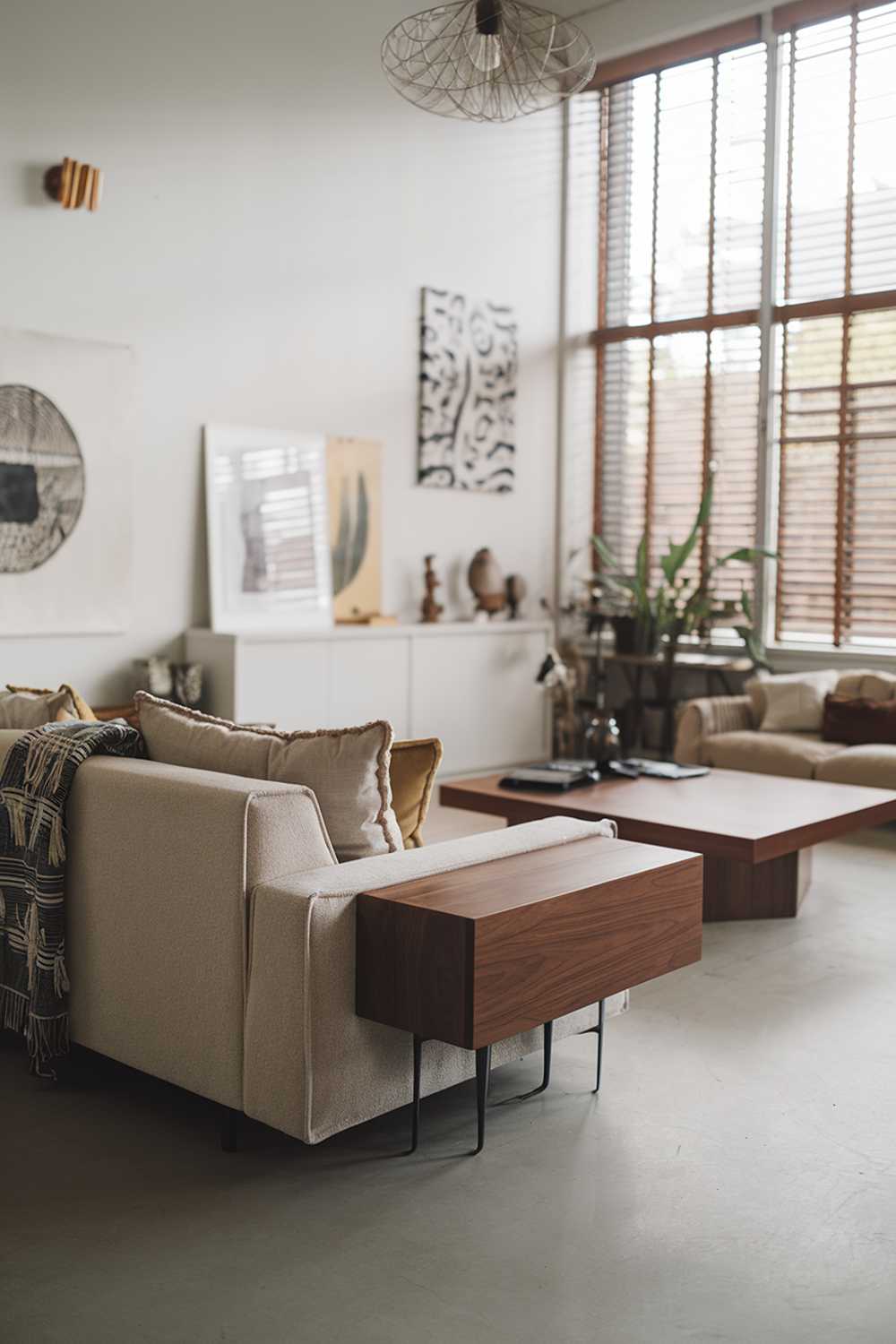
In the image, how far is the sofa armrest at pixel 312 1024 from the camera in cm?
241

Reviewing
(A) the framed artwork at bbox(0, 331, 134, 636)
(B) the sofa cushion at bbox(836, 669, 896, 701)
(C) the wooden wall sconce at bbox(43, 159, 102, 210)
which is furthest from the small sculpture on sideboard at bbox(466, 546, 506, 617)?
(C) the wooden wall sconce at bbox(43, 159, 102, 210)

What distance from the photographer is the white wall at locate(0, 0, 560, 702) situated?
18.7 feet

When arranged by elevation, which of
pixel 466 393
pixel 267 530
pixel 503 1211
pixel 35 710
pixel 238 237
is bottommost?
pixel 503 1211

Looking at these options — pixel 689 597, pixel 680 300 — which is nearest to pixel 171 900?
pixel 689 597

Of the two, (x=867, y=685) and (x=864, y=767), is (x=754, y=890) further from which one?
(x=867, y=685)

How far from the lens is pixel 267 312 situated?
660cm

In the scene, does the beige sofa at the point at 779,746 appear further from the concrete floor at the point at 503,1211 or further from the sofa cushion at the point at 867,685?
the concrete floor at the point at 503,1211

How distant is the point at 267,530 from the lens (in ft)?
21.7

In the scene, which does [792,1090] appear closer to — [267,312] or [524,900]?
[524,900]

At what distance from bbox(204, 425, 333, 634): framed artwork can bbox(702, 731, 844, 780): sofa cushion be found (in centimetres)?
209

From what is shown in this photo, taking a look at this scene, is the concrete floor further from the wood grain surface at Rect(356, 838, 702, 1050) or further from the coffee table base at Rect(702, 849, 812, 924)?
the coffee table base at Rect(702, 849, 812, 924)

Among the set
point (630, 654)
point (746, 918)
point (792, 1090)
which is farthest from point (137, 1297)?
point (630, 654)

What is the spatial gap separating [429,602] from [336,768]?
15.4 feet

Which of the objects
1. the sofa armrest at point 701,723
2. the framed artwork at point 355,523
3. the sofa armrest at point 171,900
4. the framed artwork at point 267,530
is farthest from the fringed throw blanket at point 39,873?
the sofa armrest at point 701,723
